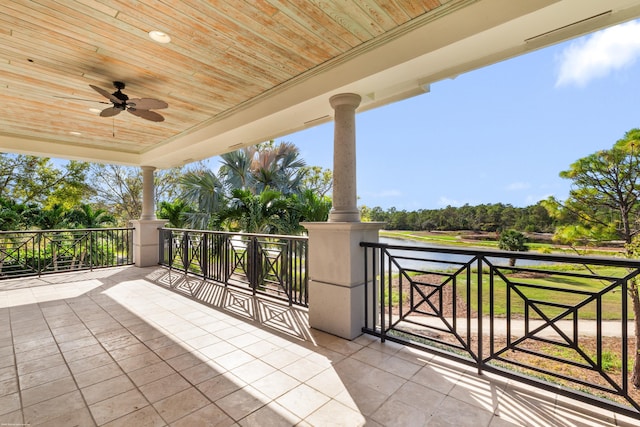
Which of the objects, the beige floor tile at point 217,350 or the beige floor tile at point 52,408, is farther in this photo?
the beige floor tile at point 217,350

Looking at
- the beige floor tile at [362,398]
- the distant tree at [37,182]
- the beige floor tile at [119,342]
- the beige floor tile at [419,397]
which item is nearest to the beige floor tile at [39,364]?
the beige floor tile at [119,342]

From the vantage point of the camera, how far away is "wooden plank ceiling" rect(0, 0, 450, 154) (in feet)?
6.86

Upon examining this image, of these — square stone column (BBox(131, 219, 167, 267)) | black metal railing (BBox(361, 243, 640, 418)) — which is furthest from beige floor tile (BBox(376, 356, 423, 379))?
square stone column (BBox(131, 219, 167, 267))

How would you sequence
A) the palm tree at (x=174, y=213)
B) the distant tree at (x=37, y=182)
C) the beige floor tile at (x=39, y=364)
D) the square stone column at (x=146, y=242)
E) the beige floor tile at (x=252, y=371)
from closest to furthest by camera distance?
Result: the beige floor tile at (x=252, y=371)
the beige floor tile at (x=39, y=364)
the square stone column at (x=146, y=242)
the palm tree at (x=174, y=213)
the distant tree at (x=37, y=182)

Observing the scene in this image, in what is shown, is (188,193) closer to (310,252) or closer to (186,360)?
(310,252)

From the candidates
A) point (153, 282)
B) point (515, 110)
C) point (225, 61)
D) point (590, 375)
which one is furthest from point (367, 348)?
point (515, 110)

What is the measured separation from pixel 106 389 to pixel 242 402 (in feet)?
3.17

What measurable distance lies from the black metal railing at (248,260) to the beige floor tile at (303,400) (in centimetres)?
165

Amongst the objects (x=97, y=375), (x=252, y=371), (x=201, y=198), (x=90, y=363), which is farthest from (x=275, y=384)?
(x=201, y=198)

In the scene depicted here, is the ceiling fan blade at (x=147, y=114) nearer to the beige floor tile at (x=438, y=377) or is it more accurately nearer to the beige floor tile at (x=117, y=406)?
the beige floor tile at (x=117, y=406)

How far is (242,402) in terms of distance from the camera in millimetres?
1854

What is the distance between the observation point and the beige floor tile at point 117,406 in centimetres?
172

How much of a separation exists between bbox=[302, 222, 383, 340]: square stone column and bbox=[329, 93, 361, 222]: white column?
183mm

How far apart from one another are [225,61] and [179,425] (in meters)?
2.88
